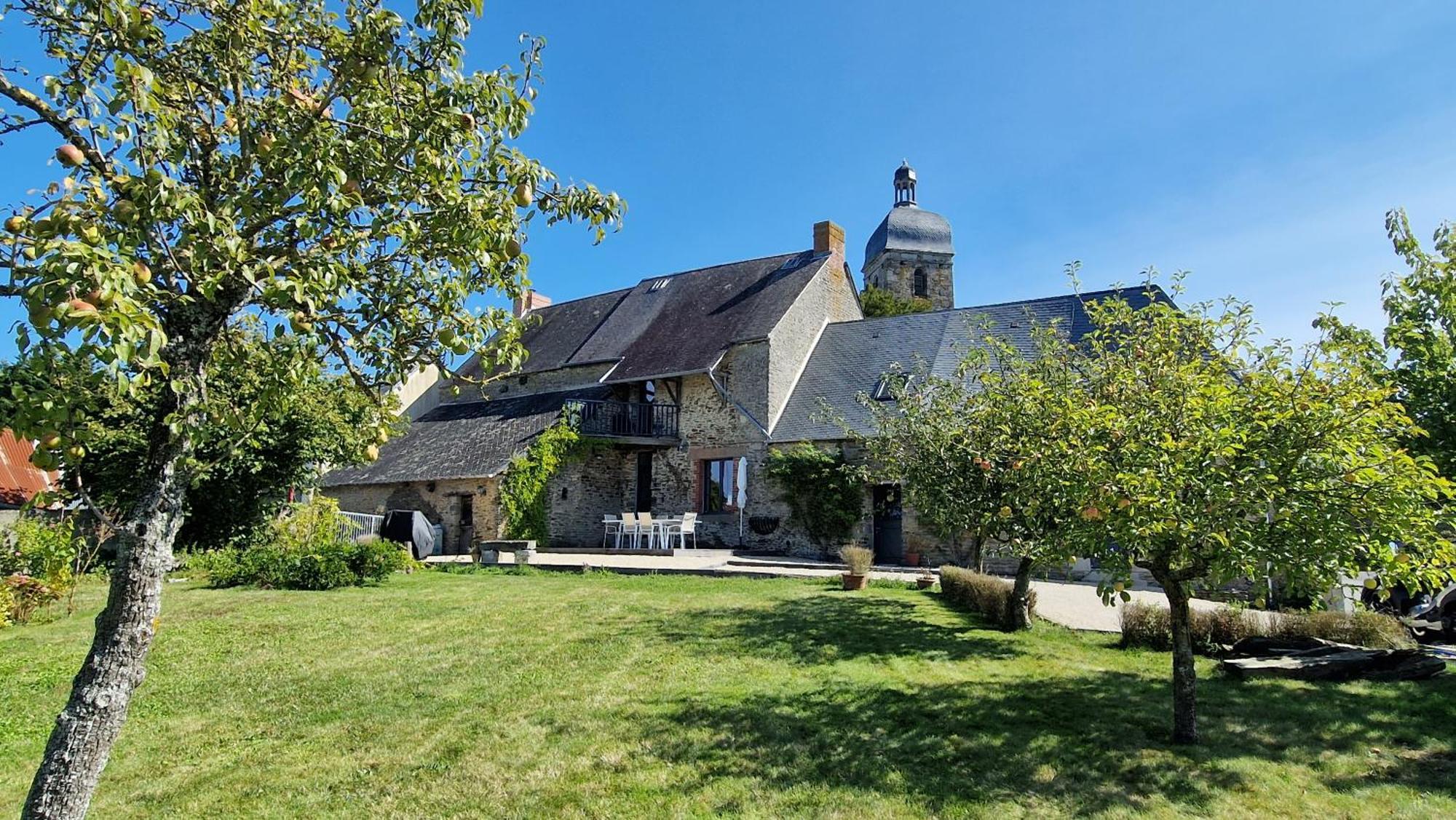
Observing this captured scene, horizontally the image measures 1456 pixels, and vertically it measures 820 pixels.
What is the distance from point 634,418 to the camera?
71.5 ft

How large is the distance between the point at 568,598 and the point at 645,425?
1126 cm

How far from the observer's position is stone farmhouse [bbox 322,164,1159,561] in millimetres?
19500

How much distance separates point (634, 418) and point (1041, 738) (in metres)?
17.4

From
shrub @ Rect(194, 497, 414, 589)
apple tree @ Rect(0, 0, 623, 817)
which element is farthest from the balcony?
apple tree @ Rect(0, 0, 623, 817)

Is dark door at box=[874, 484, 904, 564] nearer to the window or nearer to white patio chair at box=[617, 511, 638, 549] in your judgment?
the window

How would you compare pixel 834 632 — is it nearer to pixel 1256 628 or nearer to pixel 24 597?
pixel 1256 628

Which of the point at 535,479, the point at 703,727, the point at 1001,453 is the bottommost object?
the point at 703,727

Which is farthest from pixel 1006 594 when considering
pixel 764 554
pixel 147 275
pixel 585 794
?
pixel 764 554

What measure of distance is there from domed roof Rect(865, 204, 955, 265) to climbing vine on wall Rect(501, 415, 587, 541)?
2921cm

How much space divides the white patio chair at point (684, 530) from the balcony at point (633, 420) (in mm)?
2689

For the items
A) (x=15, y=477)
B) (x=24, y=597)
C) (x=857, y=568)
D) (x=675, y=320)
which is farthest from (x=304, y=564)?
(x=675, y=320)

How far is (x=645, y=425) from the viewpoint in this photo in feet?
71.7

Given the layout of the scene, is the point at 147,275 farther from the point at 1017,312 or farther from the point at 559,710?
the point at 1017,312

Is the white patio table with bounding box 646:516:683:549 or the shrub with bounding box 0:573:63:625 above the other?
the white patio table with bounding box 646:516:683:549
